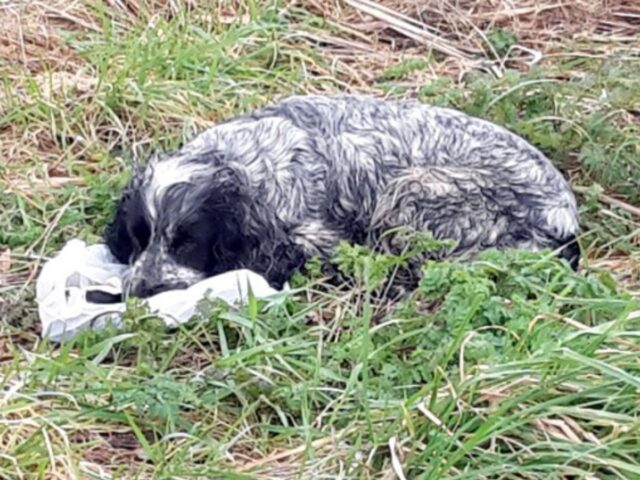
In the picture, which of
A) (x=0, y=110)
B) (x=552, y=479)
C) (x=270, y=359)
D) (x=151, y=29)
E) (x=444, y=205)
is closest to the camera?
(x=552, y=479)

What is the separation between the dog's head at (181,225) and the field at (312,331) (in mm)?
302

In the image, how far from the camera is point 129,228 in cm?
505

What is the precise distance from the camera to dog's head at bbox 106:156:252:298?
16.1 ft

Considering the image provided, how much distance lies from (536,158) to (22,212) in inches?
77.8

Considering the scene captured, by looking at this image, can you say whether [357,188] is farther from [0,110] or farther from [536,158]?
Result: [0,110]

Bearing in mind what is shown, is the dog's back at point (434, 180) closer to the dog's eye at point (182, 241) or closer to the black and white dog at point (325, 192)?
the black and white dog at point (325, 192)

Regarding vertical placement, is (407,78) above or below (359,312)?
below

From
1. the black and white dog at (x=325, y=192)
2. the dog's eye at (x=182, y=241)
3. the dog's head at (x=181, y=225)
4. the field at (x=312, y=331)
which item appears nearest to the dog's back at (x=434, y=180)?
the black and white dog at (x=325, y=192)

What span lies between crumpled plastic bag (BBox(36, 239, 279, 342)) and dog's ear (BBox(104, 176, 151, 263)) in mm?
70

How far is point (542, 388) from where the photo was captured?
3750 mm

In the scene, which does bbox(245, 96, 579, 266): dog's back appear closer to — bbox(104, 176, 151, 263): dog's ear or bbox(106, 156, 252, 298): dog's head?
bbox(106, 156, 252, 298): dog's head

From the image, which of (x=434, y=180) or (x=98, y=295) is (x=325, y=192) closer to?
(x=434, y=180)

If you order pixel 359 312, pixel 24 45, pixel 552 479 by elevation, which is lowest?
pixel 24 45

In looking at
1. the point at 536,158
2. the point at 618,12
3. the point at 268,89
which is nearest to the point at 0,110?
the point at 268,89
